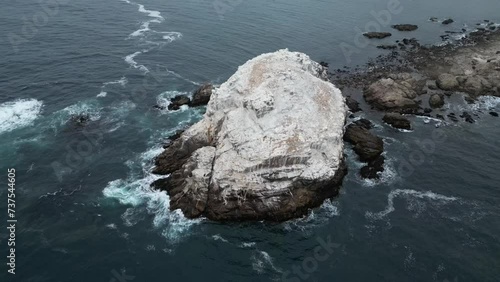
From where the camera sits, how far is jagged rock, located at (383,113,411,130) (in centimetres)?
7956

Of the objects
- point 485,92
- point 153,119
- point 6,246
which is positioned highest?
point 485,92

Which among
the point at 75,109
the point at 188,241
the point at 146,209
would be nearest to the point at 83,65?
the point at 75,109

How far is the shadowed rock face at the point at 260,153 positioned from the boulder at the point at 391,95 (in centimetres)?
1811

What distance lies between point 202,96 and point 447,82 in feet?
176

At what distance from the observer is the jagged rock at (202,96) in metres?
84.1

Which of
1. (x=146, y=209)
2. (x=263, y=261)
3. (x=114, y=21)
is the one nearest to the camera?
(x=263, y=261)

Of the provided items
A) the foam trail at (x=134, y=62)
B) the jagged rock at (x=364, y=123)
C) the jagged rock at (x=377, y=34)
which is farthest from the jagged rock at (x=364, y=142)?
the jagged rock at (x=377, y=34)

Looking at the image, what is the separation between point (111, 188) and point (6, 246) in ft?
50.0

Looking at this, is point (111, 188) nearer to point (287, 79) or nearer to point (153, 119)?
point (153, 119)

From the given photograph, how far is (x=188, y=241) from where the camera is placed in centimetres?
5456

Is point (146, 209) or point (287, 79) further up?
point (287, 79)

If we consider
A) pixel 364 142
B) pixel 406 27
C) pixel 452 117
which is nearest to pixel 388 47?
pixel 406 27

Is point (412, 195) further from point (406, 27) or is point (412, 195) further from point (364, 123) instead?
point (406, 27)

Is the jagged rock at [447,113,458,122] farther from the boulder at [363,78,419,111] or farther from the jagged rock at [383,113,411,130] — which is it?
the jagged rock at [383,113,411,130]
